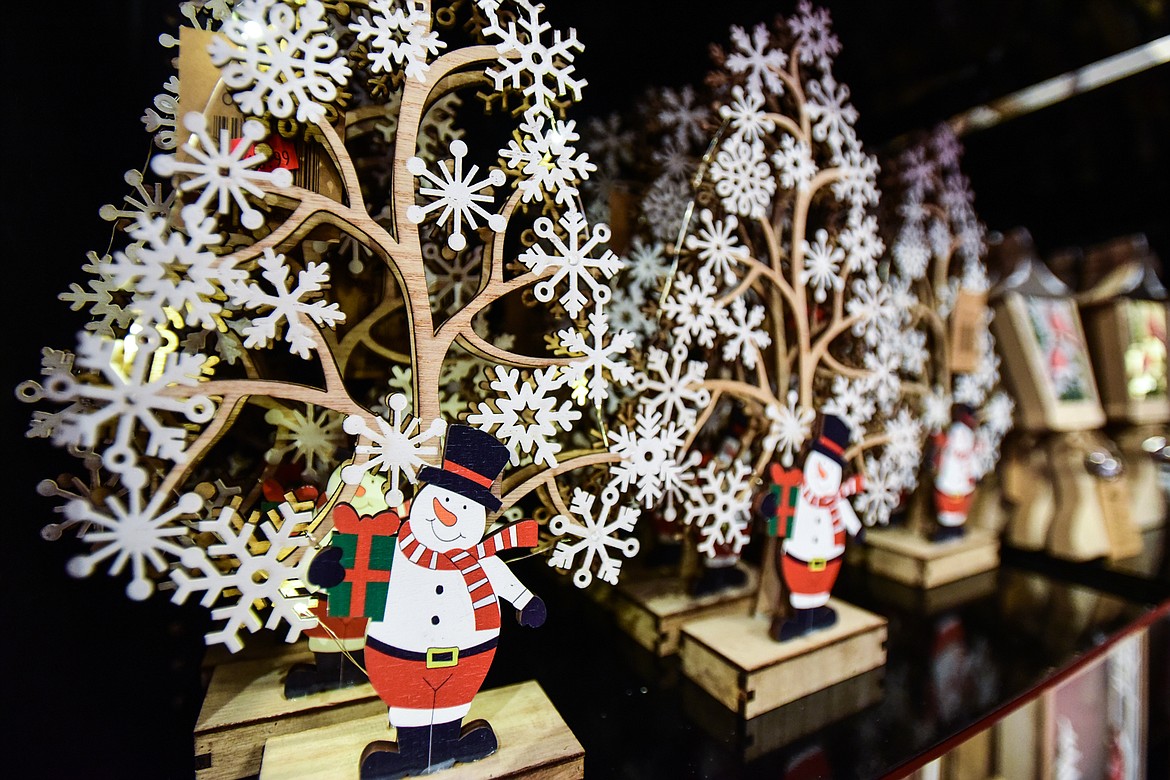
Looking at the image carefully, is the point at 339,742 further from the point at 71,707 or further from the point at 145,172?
the point at 145,172

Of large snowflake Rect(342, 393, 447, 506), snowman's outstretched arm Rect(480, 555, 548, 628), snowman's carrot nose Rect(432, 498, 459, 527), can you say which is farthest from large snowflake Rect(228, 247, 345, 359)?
snowman's outstretched arm Rect(480, 555, 548, 628)

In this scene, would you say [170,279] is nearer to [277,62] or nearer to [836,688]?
[277,62]

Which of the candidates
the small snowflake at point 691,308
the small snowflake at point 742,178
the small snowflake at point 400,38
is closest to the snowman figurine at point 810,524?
the small snowflake at point 691,308

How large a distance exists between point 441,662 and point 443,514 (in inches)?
6.6

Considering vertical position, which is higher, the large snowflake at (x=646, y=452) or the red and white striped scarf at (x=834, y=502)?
the large snowflake at (x=646, y=452)

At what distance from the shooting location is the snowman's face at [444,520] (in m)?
0.68

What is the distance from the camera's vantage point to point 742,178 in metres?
1.02

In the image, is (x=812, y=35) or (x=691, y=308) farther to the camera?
(x=812, y=35)

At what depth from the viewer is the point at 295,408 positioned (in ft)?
3.13

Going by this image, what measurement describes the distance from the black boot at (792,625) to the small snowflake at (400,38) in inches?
37.4

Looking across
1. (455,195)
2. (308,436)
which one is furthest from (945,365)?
(308,436)

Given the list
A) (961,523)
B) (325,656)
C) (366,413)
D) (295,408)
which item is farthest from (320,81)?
(961,523)

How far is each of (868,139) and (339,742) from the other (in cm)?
184

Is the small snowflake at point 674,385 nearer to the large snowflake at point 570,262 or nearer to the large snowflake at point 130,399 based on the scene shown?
the large snowflake at point 570,262
